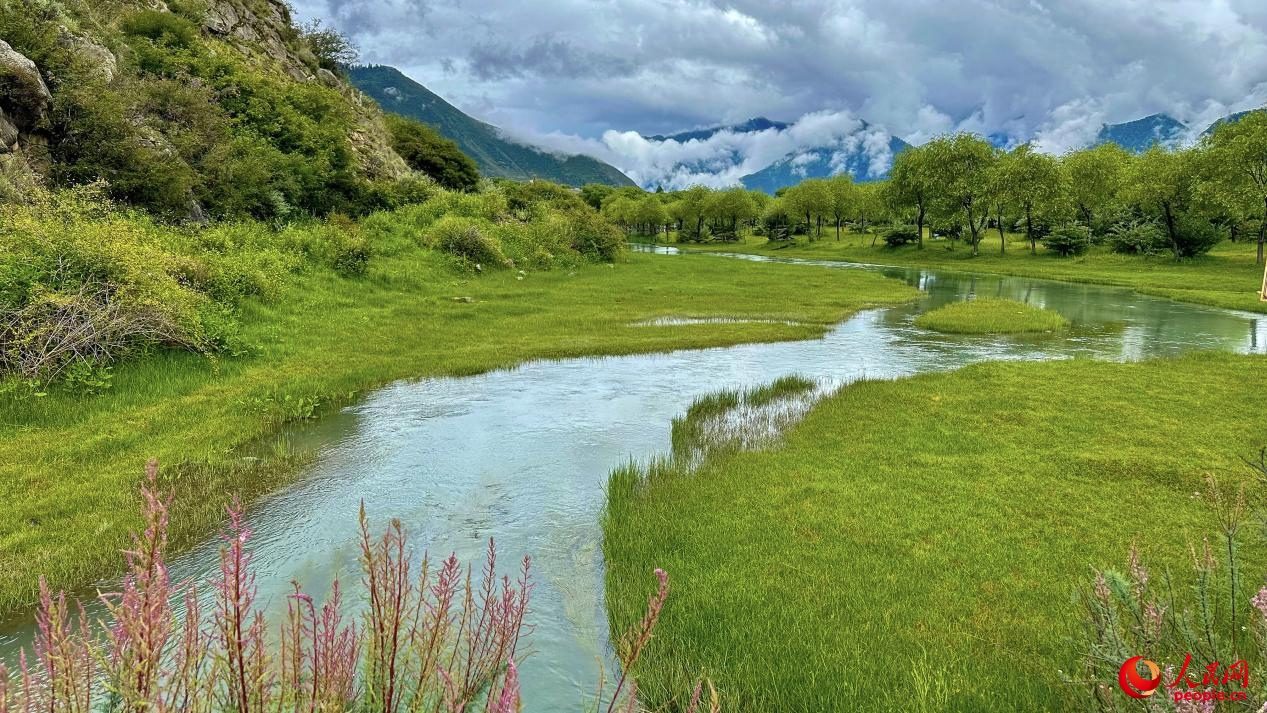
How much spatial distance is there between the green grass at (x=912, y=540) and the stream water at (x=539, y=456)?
0.67 meters

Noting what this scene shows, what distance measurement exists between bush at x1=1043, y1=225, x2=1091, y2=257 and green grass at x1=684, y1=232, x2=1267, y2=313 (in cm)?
118

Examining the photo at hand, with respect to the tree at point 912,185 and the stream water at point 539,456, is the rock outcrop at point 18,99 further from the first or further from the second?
the tree at point 912,185

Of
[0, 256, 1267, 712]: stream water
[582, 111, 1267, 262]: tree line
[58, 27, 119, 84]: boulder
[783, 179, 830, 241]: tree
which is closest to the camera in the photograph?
[0, 256, 1267, 712]: stream water

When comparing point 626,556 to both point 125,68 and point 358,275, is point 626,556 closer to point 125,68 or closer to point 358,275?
point 358,275

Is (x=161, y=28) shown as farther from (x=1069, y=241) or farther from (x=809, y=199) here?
(x=809, y=199)

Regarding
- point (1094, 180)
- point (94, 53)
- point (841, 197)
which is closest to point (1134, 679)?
point (94, 53)

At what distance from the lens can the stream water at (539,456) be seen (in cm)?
746

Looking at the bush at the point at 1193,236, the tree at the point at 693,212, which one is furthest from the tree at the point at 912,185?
the tree at the point at 693,212

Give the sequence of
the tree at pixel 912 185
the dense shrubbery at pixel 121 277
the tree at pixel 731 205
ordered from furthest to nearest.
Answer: the tree at pixel 731 205 → the tree at pixel 912 185 → the dense shrubbery at pixel 121 277

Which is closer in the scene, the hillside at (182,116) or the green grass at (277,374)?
the green grass at (277,374)

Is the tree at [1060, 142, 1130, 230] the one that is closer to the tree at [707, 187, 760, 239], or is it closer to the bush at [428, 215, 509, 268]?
the tree at [707, 187, 760, 239]

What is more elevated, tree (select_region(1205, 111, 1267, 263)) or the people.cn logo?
tree (select_region(1205, 111, 1267, 263))

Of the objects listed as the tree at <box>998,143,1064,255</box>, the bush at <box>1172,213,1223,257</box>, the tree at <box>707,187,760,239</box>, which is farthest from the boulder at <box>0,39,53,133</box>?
the tree at <box>707,187,760,239</box>

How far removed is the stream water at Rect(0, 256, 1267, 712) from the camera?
7.46 metres
